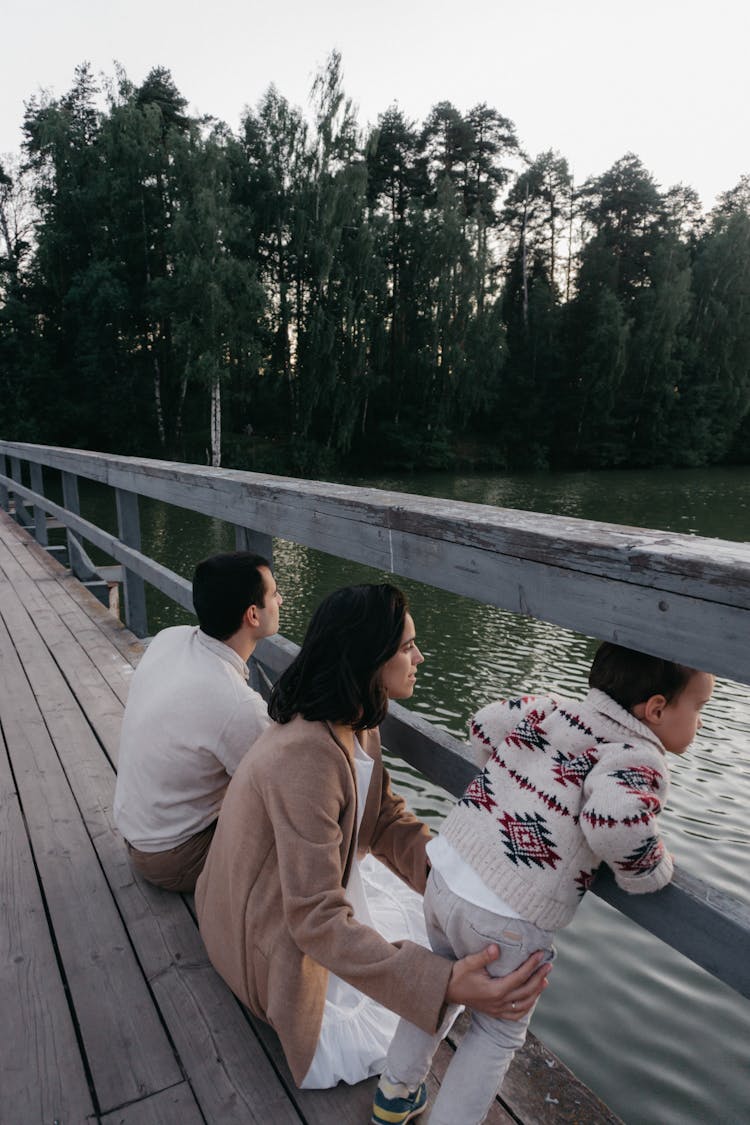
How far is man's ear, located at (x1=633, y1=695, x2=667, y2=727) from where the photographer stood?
1035 millimetres

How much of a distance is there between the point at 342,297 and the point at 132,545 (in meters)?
22.4

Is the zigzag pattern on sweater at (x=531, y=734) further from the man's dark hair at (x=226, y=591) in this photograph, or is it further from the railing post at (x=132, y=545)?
the railing post at (x=132, y=545)

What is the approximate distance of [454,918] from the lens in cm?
117

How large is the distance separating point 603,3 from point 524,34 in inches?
32.9

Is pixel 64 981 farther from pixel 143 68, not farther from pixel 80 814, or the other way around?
pixel 143 68

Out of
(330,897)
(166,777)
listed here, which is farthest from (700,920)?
(166,777)

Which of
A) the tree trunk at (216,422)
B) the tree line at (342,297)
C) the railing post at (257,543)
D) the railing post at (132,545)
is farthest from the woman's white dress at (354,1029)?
the tree trunk at (216,422)

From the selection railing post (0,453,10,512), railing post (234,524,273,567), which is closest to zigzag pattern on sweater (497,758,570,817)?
railing post (234,524,273,567)

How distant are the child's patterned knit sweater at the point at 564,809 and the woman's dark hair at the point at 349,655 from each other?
24 centimetres

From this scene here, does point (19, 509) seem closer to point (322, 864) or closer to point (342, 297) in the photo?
point (322, 864)

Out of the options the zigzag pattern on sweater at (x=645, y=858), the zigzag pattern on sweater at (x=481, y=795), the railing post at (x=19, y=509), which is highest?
the zigzag pattern on sweater at (x=645, y=858)

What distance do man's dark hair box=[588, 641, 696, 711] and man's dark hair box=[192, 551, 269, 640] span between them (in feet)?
3.23

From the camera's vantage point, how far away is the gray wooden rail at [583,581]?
2.72ft

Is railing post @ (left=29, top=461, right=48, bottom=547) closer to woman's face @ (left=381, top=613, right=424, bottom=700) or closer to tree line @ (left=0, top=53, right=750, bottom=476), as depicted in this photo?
woman's face @ (left=381, top=613, right=424, bottom=700)
